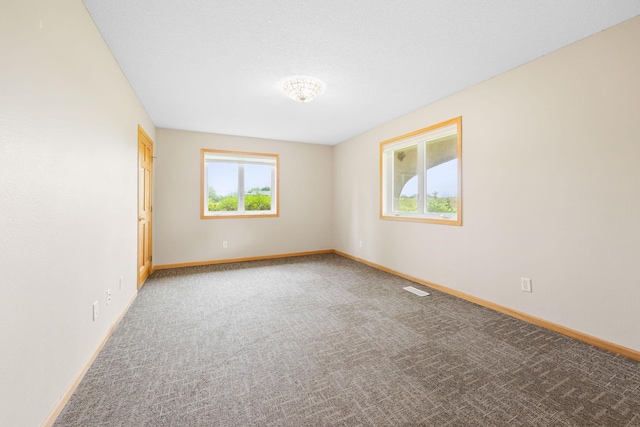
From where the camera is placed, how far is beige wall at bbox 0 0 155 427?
3.48 ft

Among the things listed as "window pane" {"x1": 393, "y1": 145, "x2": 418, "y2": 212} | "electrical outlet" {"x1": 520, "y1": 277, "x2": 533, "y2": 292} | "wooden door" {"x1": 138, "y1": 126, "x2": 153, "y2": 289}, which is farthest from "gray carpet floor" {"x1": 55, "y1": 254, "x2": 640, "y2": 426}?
Answer: "window pane" {"x1": 393, "y1": 145, "x2": 418, "y2": 212}

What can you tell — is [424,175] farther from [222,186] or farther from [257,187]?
[222,186]

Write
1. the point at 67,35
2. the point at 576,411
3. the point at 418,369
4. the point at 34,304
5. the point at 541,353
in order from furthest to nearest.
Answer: the point at 541,353 → the point at 418,369 → the point at 67,35 → the point at 576,411 → the point at 34,304

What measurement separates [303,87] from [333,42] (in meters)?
0.69

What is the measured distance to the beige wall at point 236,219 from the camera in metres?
4.38

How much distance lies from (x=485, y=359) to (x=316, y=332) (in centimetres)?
124

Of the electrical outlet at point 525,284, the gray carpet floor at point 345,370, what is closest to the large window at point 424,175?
the electrical outlet at point 525,284

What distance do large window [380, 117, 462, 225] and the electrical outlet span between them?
31.9 inches

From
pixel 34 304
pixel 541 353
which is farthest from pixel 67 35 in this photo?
pixel 541 353

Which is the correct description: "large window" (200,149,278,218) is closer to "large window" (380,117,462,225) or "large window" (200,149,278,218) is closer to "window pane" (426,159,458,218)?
"large window" (380,117,462,225)

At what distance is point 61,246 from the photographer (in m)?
1.45

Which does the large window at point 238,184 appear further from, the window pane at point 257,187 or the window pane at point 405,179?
the window pane at point 405,179

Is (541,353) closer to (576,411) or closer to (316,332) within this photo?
(576,411)

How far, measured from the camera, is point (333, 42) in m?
2.08
